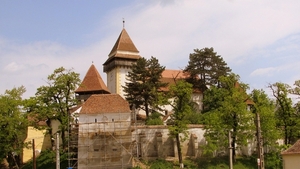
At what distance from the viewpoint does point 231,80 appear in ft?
153

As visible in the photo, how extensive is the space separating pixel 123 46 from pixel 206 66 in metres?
13.7

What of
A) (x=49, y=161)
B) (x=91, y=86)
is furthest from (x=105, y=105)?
(x=91, y=86)

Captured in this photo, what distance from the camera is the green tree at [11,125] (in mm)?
43719

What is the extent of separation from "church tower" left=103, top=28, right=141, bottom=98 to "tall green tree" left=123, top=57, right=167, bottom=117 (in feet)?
25.4

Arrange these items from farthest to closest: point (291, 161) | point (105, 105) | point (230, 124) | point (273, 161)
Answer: point (230, 124) → point (273, 161) → point (105, 105) → point (291, 161)

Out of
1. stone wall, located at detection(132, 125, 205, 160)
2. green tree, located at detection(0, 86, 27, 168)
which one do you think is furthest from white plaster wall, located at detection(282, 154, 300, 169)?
green tree, located at detection(0, 86, 27, 168)

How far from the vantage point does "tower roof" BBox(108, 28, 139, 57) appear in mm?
63278

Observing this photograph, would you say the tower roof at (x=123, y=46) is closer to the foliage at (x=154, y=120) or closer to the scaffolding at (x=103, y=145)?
the foliage at (x=154, y=120)

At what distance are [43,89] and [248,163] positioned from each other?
80.8 ft

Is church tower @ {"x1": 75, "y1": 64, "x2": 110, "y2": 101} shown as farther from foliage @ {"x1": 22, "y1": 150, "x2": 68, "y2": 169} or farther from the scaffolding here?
the scaffolding

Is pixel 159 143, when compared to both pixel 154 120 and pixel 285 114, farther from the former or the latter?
pixel 285 114

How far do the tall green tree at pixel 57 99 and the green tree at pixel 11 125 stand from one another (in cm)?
153

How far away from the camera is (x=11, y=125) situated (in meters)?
43.8

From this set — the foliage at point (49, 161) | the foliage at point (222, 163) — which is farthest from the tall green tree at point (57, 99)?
the foliage at point (222, 163)
